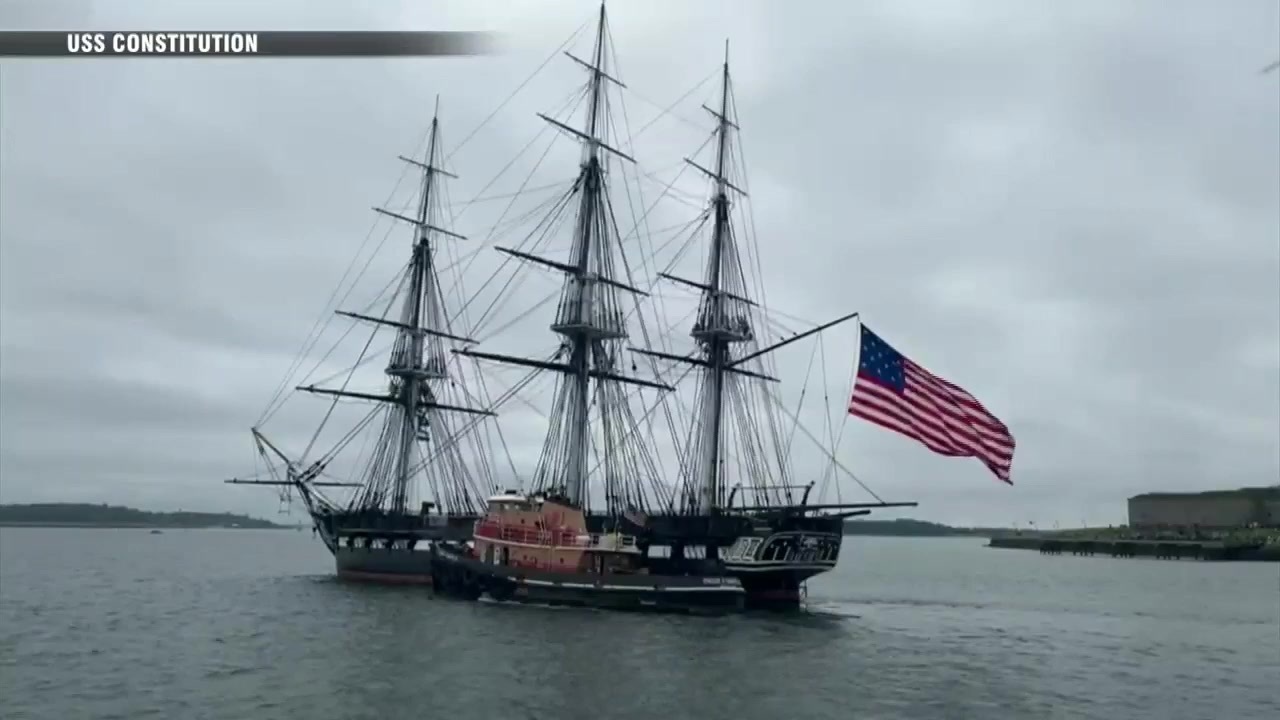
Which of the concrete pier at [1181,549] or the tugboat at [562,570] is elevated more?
the tugboat at [562,570]

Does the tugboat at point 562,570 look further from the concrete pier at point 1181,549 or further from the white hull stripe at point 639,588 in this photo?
the concrete pier at point 1181,549

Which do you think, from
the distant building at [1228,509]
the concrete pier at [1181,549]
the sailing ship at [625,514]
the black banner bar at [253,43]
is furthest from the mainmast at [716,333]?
the distant building at [1228,509]

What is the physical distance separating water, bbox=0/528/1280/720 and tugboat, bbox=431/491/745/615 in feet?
4.53

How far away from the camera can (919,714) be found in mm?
33594

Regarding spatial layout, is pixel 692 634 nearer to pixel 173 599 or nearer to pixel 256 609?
pixel 256 609

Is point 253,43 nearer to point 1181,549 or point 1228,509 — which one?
point 1181,549

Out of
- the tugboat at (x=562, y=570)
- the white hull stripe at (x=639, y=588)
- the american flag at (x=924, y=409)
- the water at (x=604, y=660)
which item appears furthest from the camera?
the tugboat at (x=562, y=570)

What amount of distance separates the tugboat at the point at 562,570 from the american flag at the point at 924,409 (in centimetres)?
1557

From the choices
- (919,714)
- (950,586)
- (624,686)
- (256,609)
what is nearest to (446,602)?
(256,609)

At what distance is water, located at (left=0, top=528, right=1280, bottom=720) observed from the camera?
3431 cm

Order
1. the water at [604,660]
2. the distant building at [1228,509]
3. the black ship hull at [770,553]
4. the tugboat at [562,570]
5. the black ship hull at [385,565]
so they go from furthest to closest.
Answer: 1. the distant building at [1228,509]
2. the black ship hull at [385,565]
3. the black ship hull at [770,553]
4. the tugboat at [562,570]
5. the water at [604,660]

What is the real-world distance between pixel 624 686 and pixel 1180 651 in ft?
94.3

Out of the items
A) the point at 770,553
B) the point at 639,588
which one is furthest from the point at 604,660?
the point at 770,553

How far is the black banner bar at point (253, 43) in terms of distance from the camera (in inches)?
577
